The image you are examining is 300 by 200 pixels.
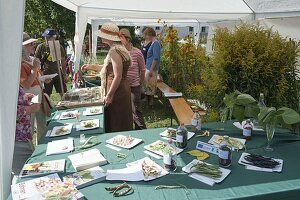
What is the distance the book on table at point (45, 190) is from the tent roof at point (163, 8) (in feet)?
10.4

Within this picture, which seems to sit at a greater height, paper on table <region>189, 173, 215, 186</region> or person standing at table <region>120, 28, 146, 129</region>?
person standing at table <region>120, 28, 146, 129</region>

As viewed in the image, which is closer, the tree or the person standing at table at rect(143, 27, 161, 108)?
the person standing at table at rect(143, 27, 161, 108)

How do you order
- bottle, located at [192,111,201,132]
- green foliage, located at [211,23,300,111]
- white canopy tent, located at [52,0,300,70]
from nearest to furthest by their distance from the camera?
bottle, located at [192,111,201,132]
green foliage, located at [211,23,300,111]
white canopy tent, located at [52,0,300,70]

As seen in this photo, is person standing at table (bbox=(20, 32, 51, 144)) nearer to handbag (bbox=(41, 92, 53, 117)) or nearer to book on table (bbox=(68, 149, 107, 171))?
handbag (bbox=(41, 92, 53, 117))

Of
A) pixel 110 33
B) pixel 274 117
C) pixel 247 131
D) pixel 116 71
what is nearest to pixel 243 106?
pixel 247 131

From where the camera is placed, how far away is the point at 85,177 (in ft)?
5.41

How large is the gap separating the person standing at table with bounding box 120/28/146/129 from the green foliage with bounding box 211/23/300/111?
1.22 meters

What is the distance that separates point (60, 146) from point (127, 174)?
0.68 m

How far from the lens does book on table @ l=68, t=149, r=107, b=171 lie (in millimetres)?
1769

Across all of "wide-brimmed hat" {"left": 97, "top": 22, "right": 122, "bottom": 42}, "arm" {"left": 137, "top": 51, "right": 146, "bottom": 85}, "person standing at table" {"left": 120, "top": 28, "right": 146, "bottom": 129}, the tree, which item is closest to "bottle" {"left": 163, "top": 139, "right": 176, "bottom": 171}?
"wide-brimmed hat" {"left": 97, "top": 22, "right": 122, "bottom": 42}

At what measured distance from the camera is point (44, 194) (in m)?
1.48

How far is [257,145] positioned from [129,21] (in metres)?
8.42

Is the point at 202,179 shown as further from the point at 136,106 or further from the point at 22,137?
the point at 136,106

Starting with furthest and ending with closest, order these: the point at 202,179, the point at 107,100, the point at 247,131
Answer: the point at 107,100, the point at 247,131, the point at 202,179
